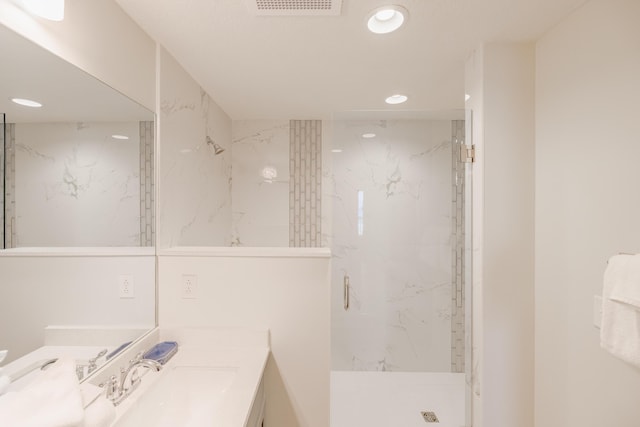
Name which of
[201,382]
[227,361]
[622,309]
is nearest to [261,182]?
[227,361]

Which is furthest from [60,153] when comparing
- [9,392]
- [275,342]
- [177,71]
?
[275,342]

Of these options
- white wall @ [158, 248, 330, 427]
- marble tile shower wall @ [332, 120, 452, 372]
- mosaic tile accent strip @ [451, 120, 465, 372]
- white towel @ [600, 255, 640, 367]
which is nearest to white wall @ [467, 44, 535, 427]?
white towel @ [600, 255, 640, 367]

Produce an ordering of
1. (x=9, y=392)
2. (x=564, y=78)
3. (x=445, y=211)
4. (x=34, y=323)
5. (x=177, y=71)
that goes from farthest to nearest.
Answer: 1. (x=445, y=211)
2. (x=177, y=71)
3. (x=564, y=78)
4. (x=34, y=323)
5. (x=9, y=392)

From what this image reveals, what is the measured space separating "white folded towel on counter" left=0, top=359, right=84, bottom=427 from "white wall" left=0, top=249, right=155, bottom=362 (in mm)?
118

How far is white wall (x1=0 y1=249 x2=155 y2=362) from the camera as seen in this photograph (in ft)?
2.75

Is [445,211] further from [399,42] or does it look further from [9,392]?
[9,392]

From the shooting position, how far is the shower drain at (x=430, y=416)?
1.99 meters

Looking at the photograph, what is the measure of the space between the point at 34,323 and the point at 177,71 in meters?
1.35

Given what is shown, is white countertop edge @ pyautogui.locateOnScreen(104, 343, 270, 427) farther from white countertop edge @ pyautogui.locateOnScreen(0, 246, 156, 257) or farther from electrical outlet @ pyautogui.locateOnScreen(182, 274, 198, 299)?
white countertop edge @ pyautogui.locateOnScreen(0, 246, 156, 257)

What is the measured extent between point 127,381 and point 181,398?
21cm

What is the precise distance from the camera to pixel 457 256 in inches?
83.0

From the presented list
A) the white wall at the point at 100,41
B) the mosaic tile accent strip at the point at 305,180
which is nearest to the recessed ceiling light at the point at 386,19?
the white wall at the point at 100,41

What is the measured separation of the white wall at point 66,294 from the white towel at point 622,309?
1819 millimetres

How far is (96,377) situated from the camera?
1.07 metres
